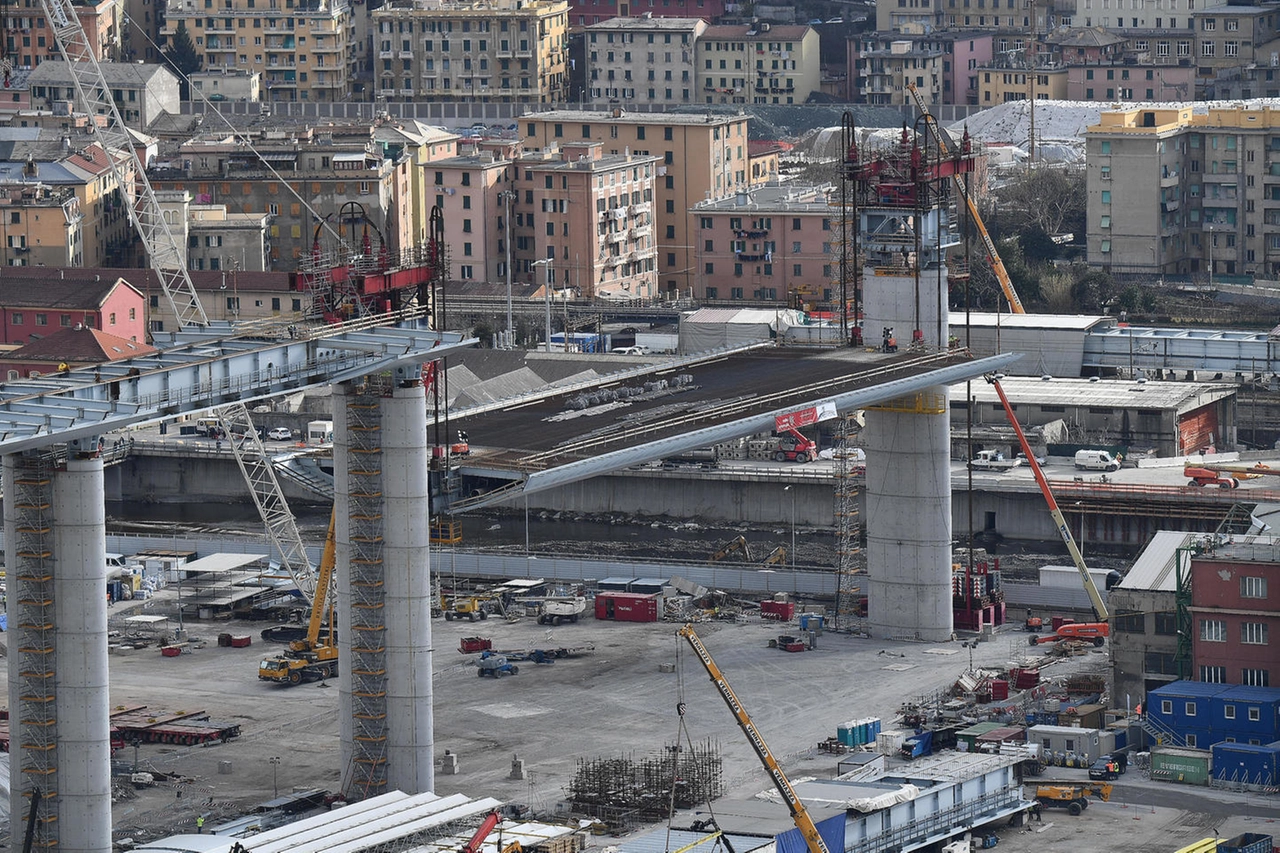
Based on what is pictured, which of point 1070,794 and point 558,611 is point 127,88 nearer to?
point 558,611

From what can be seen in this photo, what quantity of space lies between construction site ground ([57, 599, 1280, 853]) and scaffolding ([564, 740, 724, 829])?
52cm

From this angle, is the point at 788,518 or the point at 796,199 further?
the point at 796,199

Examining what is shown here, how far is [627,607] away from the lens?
89.7 m

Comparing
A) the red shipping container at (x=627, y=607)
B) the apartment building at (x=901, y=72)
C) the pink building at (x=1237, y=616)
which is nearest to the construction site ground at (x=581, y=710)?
the red shipping container at (x=627, y=607)

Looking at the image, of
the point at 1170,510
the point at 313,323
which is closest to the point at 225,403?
the point at 313,323

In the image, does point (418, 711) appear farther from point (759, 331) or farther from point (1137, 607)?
point (759, 331)

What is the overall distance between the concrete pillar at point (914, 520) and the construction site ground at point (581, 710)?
1.05 meters

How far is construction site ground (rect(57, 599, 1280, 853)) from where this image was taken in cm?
6944

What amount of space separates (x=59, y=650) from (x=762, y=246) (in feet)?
289

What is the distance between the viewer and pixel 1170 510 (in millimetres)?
102750

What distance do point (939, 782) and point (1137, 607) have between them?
11.7 m

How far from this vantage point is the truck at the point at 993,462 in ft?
361

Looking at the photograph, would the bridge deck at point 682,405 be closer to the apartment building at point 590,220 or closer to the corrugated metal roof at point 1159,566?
the corrugated metal roof at point 1159,566

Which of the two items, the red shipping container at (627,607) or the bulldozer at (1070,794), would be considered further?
the red shipping container at (627,607)
